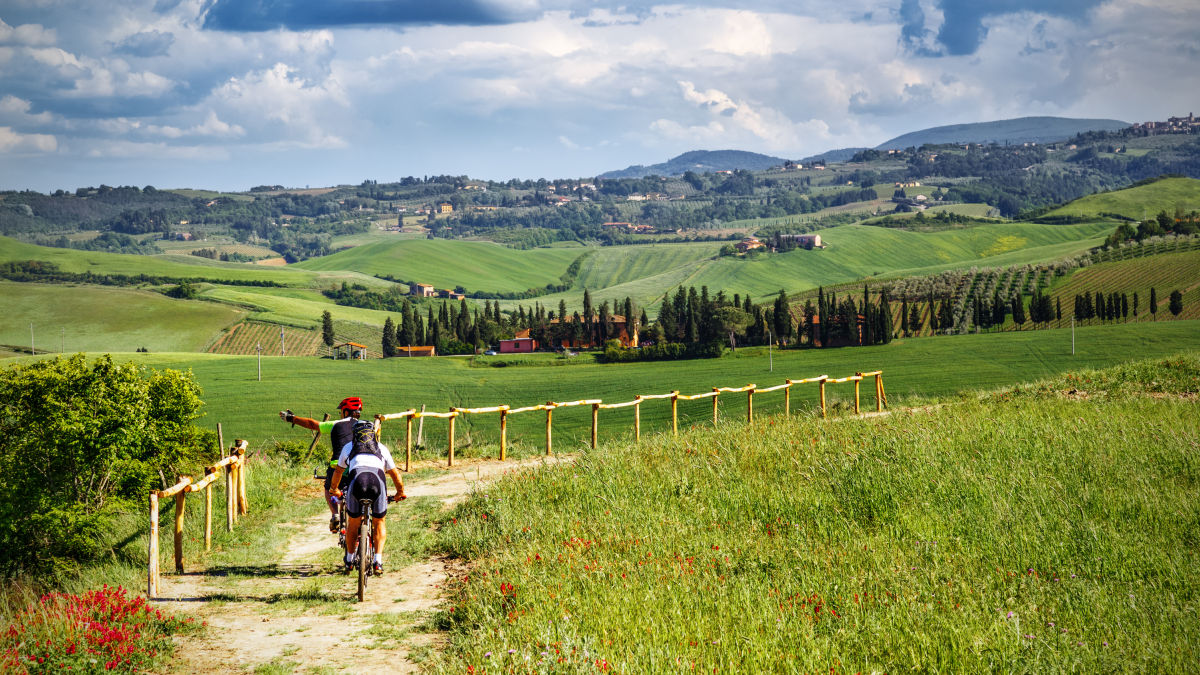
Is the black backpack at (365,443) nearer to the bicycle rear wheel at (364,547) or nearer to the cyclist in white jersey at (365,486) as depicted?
the cyclist in white jersey at (365,486)

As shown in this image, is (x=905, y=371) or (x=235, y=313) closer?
(x=905, y=371)

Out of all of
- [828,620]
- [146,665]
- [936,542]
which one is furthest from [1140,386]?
[146,665]

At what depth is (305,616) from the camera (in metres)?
9.98

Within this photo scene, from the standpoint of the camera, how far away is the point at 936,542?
32.8 feet

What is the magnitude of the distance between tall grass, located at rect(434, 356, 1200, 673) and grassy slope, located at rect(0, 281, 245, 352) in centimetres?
14978

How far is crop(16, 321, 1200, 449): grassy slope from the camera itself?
72438mm

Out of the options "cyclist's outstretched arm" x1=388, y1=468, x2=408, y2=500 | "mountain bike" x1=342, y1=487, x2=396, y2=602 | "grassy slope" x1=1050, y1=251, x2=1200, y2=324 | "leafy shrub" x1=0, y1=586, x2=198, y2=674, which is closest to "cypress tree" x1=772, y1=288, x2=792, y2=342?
"grassy slope" x1=1050, y1=251, x2=1200, y2=324

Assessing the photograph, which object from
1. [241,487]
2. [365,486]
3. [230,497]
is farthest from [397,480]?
[241,487]

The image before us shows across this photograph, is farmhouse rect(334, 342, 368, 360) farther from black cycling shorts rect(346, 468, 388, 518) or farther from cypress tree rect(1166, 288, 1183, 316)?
black cycling shorts rect(346, 468, 388, 518)

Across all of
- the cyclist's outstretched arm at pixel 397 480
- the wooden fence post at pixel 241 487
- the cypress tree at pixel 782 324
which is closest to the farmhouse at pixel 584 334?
the cypress tree at pixel 782 324

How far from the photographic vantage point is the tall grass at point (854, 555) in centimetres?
741

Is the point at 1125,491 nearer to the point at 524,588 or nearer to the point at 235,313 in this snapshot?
the point at 524,588

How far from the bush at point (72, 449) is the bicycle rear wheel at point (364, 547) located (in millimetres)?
25202

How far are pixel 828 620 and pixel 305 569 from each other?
7.41m
